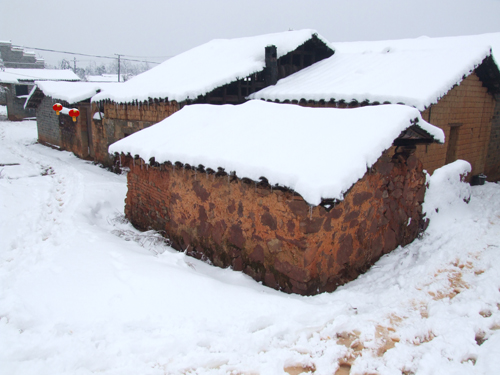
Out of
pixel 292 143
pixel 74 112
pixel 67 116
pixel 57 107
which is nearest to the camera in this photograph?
pixel 292 143

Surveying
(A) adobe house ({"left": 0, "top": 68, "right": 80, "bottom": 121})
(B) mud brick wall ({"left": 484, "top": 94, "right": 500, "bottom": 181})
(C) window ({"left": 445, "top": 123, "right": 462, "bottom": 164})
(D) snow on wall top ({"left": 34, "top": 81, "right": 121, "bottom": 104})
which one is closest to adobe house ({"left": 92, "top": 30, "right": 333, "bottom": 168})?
(D) snow on wall top ({"left": 34, "top": 81, "right": 121, "bottom": 104})

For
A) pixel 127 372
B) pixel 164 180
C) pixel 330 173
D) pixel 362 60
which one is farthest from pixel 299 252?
pixel 362 60

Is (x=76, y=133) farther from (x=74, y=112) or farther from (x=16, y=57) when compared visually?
(x=16, y=57)

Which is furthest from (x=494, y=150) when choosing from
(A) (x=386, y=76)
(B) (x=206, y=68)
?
(B) (x=206, y=68)

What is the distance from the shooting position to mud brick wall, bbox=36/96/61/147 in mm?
18609

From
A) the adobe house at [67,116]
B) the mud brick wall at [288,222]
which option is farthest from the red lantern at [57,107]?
the mud brick wall at [288,222]

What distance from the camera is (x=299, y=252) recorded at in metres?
4.57

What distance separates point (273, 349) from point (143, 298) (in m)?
1.61

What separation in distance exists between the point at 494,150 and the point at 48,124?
20.3 m

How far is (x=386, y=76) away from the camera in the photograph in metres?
9.16

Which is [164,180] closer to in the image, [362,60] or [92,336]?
[92,336]

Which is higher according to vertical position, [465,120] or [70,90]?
[70,90]

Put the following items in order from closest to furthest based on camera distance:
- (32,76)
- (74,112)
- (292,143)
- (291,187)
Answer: (291,187), (292,143), (74,112), (32,76)

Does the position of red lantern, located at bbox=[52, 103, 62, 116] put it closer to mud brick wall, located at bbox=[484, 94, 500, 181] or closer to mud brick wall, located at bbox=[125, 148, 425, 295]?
mud brick wall, located at bbox=[125, 148, 425, 295]
